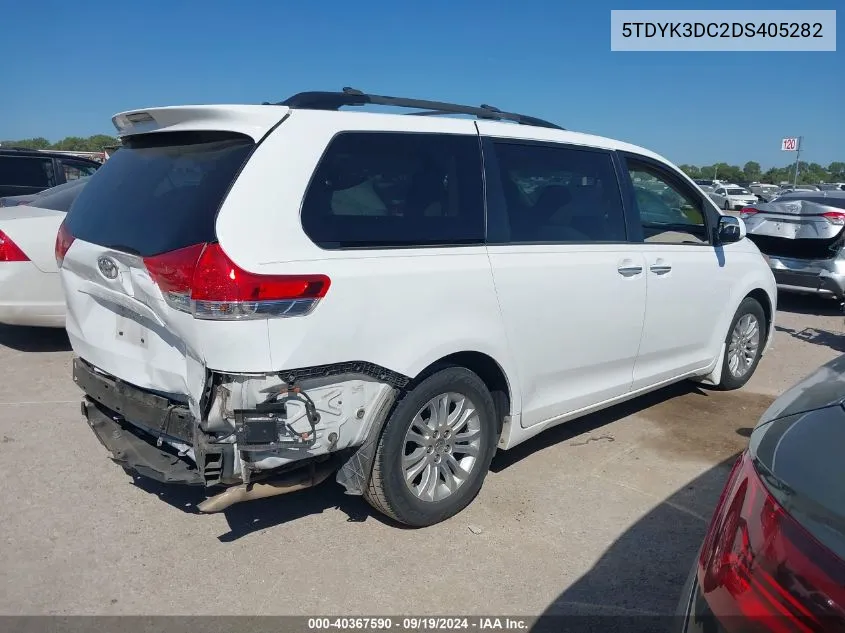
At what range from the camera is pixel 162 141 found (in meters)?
3.14

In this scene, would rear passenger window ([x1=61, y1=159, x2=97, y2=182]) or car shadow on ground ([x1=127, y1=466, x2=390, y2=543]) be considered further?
rear passenger window ([x1=61, y1=159, x2=97, y2=182])

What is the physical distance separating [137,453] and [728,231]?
4013mm

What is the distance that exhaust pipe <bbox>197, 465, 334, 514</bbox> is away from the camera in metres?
2.71

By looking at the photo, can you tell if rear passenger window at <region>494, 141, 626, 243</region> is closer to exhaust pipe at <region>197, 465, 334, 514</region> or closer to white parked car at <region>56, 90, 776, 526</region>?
white parked car at <region>56, 90, 776, 526</region>

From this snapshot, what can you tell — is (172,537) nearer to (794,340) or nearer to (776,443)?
(776,443)

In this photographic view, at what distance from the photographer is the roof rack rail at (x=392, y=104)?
2971mm

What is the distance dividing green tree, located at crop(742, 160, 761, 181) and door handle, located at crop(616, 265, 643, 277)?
74.1 m

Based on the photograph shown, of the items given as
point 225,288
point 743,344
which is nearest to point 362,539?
point 225,288

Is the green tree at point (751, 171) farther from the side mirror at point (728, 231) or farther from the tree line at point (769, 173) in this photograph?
the side mirror at point (728, 231)

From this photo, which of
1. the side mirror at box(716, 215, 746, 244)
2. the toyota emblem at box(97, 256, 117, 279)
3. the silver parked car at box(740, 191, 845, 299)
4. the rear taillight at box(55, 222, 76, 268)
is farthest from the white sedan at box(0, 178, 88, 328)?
the silver parked car at box(740, 191, 845, 299)

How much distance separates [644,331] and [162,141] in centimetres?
294

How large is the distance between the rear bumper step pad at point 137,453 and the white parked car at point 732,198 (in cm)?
3086

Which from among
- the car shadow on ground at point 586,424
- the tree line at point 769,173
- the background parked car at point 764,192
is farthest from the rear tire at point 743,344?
the tree line at point 769,173

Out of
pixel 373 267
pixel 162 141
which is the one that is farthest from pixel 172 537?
pixel 162 141
